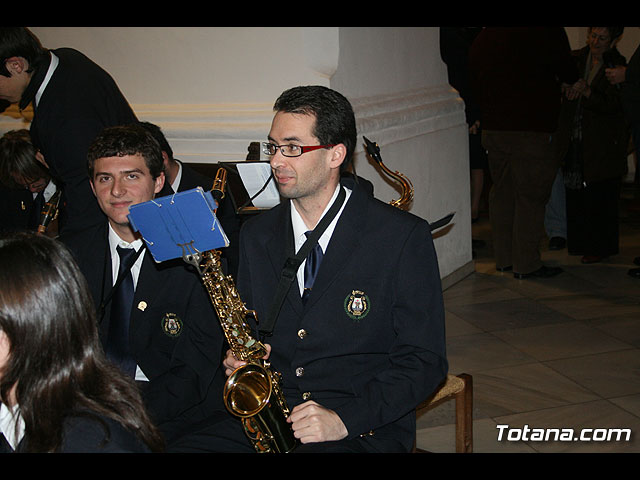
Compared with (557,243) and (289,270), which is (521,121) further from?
(289,270)

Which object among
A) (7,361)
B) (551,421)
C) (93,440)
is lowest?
(551,421)

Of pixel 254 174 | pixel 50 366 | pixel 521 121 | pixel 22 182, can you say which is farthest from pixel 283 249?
pixel 521 121

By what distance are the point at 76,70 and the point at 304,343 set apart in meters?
2.05

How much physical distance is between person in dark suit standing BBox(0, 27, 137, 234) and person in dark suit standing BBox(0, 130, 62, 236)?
0.74 metres

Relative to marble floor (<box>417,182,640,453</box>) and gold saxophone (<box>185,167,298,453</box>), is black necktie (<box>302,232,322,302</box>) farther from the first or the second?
marble floor (<box>417,182,640,453</box>)

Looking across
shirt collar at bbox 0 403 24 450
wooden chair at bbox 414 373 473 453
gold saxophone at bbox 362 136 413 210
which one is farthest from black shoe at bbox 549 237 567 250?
shirt collar at bbox 0 403 24 450

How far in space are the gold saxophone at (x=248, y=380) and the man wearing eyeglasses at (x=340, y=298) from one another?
7 centimetres

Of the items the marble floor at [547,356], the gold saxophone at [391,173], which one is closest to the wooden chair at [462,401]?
the marble floor at [547,356]

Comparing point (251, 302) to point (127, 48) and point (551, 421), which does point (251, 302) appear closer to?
point (551, 421)

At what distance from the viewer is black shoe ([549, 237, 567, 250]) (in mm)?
7449

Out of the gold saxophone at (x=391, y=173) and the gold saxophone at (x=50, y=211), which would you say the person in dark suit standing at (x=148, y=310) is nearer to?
the gold saxophone at (x=50, y=211)

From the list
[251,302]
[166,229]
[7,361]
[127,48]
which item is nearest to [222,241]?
[166,229]

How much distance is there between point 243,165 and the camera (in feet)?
11.0

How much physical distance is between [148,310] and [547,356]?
2.84 m
